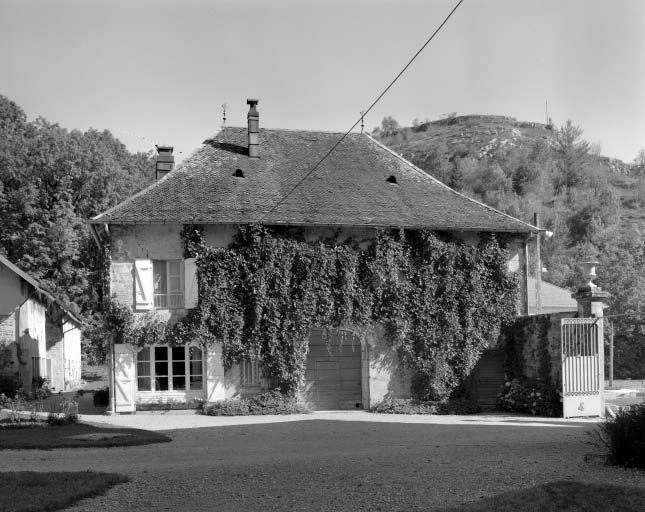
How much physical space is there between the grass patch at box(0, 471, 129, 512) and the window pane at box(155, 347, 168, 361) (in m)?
11.6

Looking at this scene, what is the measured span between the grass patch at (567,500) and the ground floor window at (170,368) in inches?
554

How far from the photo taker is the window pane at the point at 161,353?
891 inches

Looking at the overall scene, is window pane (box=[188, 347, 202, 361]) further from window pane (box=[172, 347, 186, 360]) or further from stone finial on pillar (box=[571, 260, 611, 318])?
stone finial on pillar (box=[571, 260, 611, 318])

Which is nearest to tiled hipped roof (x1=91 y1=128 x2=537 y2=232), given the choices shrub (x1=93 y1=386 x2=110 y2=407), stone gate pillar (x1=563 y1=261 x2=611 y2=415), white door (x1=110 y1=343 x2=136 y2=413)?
stone gate pillar (x1=563 y1=261 x2=611 y2=415)

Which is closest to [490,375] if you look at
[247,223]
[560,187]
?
[247,223]

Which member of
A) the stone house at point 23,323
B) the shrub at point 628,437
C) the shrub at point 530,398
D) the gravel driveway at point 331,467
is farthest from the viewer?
the stone house at point 23,323

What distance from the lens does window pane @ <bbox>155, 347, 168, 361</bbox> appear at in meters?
22.6

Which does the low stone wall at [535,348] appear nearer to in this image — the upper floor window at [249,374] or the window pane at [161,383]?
the upper floor window at [249,374]

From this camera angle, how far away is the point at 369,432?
17125mm

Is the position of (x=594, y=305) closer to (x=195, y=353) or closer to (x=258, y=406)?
(x=258, y=406)

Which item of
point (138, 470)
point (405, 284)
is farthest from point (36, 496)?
point (405, 284)

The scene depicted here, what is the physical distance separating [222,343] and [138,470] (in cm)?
1071

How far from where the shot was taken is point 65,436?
15.8m

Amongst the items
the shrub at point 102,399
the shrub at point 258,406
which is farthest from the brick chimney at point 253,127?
the shrub at point 102,399
